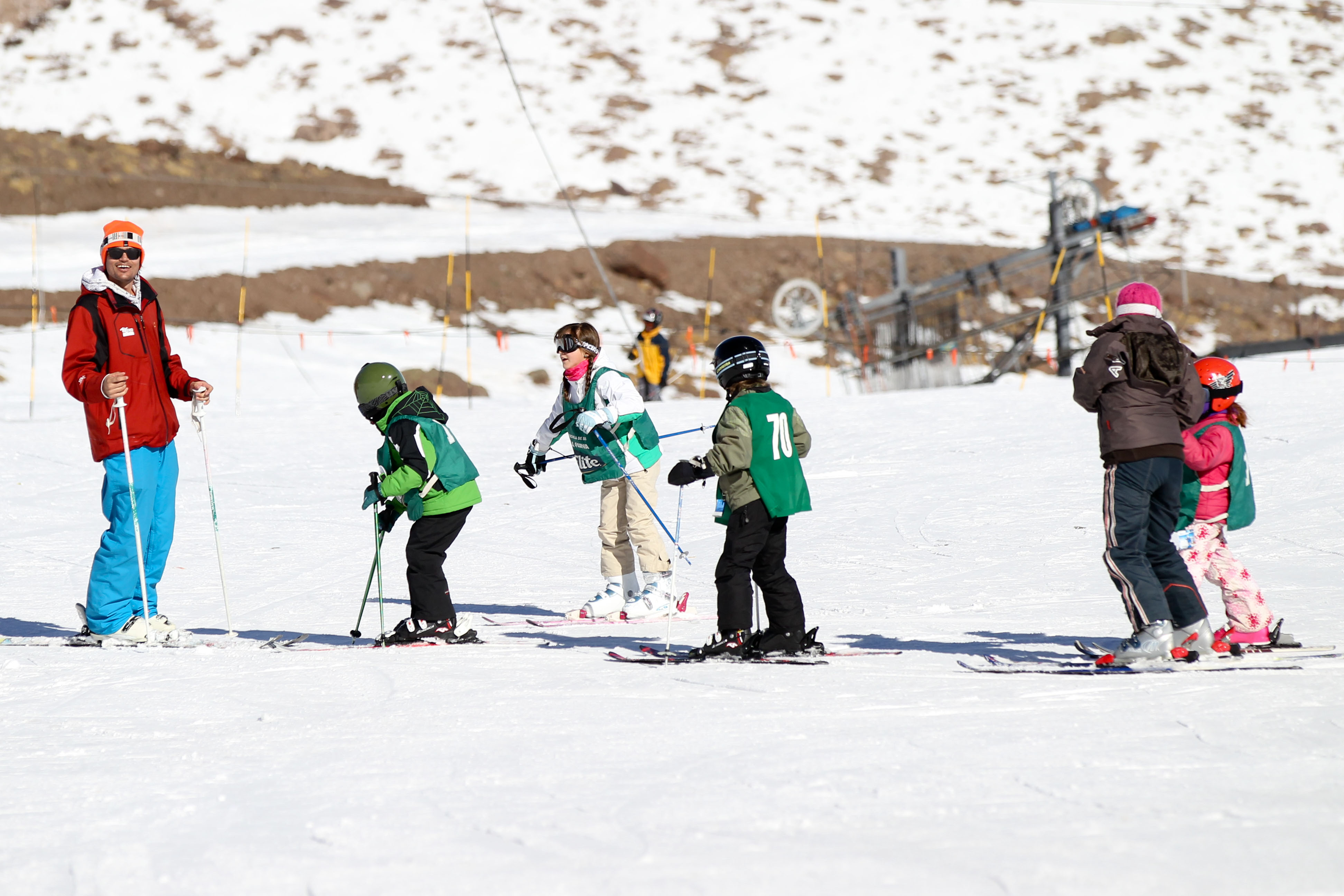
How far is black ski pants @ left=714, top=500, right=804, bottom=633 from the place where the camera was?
17.6ft

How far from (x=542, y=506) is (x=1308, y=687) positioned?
23.7ft

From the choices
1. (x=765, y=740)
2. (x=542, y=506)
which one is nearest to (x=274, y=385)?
(x=542, y=506)

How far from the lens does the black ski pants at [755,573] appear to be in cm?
537

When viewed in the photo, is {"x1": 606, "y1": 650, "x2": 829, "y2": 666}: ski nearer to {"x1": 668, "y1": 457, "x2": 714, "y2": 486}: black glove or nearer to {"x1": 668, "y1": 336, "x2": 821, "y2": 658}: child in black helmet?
{"x1": 668, "y1": 336, "x2": 821, "y2": 658}: child in black helmet

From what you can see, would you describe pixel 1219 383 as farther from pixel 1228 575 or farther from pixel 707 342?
pixel 707 342

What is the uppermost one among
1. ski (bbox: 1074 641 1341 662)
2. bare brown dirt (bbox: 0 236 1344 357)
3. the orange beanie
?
bare brown dirt (bbox: 0 236 1344 357)

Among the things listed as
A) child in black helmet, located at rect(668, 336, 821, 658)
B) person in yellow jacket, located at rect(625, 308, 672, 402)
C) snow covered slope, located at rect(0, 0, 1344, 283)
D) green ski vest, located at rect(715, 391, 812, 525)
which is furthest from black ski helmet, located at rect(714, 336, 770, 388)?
snow covered slope, located at rect(0, 0, 1344, 283)

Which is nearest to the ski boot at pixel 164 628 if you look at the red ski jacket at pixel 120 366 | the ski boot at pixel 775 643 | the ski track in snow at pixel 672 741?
the ski track in snow at pixel 672 741

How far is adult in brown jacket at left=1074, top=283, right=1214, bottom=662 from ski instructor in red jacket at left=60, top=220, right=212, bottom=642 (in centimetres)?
382

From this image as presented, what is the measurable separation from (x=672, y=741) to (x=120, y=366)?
132 inches

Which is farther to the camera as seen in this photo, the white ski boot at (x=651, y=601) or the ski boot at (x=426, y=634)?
the white ski boot at (x=651, y=601)

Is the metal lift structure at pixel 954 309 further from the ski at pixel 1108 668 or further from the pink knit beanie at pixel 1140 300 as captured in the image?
the ski at pixel 1108 668

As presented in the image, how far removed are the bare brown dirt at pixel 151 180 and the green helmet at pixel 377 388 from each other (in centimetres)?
2714

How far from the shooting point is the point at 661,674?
16.9ft
